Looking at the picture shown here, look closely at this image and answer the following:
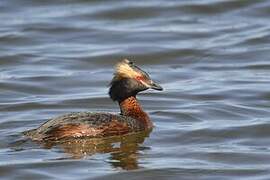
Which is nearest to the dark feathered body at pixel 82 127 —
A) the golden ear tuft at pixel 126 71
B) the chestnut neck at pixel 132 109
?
the chestnut neck at pixel 132 109

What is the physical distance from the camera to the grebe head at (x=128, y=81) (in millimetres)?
14164

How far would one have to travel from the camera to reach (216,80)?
17.8 metres

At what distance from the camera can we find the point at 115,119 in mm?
13891

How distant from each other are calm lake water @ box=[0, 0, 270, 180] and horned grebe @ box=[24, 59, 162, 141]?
13 cm

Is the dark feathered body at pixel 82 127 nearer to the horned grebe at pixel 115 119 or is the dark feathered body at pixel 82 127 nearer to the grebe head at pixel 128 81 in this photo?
the horned grebe at pixel 115 119

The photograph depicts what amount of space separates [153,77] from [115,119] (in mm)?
4472

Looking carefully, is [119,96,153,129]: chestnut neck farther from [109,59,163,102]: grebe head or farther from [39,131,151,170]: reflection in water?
[39,131,151,170]: reflection in water

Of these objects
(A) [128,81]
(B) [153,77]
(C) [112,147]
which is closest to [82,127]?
(C) [112,147]

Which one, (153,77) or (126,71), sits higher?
(153,77)

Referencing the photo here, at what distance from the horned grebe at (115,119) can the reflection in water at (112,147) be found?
0.23 feet

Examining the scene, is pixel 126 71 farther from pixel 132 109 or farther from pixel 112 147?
pixel 112 147

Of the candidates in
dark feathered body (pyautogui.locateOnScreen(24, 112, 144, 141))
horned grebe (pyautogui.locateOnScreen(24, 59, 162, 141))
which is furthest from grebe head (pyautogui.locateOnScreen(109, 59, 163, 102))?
dark feathered body (pyautogui.locateOnScreen(24, 112, 144, 141))

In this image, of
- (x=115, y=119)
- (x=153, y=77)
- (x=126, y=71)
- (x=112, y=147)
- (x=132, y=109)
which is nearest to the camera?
(x=112, y=147)

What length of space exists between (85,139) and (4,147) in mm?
1011
